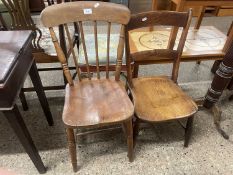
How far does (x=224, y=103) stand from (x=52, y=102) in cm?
157

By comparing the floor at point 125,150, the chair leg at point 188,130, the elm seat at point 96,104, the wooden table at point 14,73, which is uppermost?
the wooden table at point 14,73

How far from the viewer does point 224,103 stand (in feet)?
6.09

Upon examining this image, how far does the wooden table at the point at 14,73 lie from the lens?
0.88 m

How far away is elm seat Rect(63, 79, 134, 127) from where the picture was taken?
1.07m

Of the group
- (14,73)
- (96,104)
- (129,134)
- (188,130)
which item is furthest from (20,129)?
(188,130)

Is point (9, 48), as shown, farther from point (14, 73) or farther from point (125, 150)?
point (125, 150)

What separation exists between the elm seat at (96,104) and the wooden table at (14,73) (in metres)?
0.23

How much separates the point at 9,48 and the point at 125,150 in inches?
38.8

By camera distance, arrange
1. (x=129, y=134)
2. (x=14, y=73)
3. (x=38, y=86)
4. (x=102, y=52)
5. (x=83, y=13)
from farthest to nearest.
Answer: (x=102, y=52), (x=38, y=86), (x=129, y=134), (x=83, y=13), (x=14, y=73)

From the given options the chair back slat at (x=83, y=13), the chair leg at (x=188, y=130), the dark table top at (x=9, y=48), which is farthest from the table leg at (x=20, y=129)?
the chair leg at (x=188, y=130)

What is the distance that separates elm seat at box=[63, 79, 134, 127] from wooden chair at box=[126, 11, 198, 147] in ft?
0.31

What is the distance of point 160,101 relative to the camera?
1300mm

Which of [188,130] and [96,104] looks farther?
[188,130]

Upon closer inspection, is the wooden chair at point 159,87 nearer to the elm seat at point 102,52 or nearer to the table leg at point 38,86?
the elm seat at point 102,52
